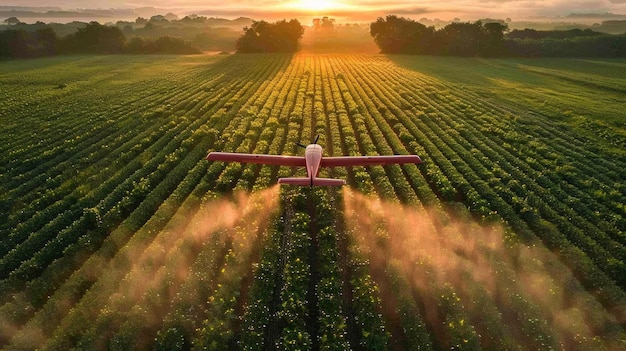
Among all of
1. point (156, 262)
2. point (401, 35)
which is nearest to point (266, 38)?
point (401, 35)

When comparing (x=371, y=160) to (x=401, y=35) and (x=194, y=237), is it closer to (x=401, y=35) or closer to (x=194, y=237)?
(x=194, y=237)

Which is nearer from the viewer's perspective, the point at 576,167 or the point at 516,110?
the point at 576,167

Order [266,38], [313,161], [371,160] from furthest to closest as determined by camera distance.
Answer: [266,38] → [371,160] → [313,161]

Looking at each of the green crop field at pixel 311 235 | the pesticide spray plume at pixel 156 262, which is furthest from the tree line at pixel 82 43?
the pesticide spray plume at pixel 156 262

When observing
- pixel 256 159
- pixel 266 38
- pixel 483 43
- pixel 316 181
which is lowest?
pixel 316 181

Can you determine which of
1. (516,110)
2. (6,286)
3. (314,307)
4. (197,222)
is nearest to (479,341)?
(314,307)

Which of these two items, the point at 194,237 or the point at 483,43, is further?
the point at 483,43

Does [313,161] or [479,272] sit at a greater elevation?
[313,161]

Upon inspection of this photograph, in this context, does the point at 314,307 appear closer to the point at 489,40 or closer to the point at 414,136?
the point at 414,136
